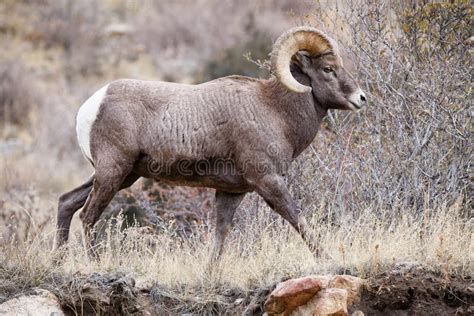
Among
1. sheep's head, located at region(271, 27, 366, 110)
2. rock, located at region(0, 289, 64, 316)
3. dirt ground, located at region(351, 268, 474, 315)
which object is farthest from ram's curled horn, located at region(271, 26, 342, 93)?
rock, located at region(0, 289, 64, 316)

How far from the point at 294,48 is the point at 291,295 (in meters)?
2.43

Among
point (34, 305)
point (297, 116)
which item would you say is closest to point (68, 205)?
point (34, 305)

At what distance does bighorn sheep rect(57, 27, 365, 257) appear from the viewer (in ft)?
26.6

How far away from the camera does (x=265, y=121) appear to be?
821 centimetres

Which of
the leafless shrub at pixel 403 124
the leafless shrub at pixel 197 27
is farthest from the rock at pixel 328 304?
the leafless shrub at pixel 197 27

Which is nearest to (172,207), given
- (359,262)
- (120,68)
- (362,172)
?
(362,172)

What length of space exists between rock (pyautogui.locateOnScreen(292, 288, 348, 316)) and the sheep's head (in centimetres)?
204

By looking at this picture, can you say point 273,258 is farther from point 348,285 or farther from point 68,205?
point 68,205

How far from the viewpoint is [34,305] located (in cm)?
738

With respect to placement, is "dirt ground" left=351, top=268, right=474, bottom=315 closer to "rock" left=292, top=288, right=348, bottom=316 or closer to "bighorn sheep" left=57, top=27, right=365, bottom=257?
"rock" left=292, top=288, right=348, bottom=316

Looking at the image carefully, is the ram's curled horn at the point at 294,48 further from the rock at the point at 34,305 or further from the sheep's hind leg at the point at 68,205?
the rock at the point at 34,305

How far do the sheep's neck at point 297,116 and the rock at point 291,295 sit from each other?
5.33ft

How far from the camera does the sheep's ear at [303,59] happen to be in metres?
8.50

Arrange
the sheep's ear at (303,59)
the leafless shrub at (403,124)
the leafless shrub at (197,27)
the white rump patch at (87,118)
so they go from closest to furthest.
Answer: the white rump patch at (87,118) → the sheep's ear at (303,59) → the leafless shrub at (403,124) → the leafless shrub at (197,27)
